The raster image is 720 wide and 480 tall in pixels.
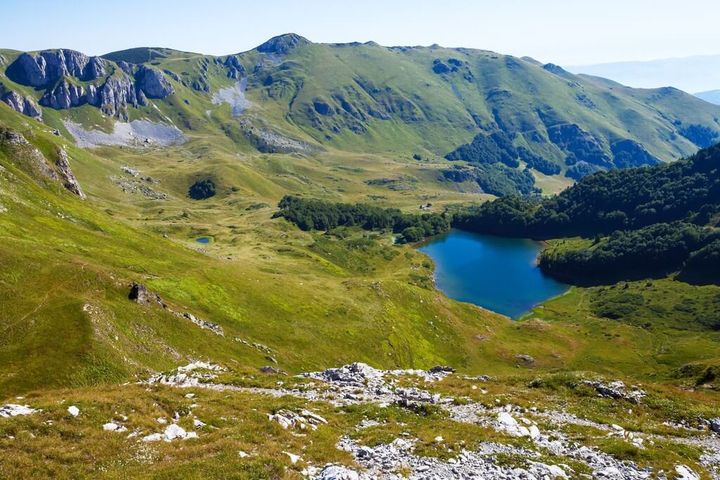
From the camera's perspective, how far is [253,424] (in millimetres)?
30969

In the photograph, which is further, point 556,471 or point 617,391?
point 617,391

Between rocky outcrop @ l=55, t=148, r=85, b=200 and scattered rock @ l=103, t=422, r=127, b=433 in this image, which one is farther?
rocky outcrop @ l=55, t=148, r=85, b=200

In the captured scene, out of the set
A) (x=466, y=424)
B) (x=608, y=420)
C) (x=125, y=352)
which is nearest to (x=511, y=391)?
(x=608, y=420)

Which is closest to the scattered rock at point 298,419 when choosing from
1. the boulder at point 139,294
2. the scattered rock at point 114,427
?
the scattered rock at point 114,427

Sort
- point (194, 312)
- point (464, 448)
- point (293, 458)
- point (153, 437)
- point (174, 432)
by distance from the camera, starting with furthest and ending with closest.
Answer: point (194, 312), point (464, 448), point (174, 432), point (153, 437), point (293, 458)

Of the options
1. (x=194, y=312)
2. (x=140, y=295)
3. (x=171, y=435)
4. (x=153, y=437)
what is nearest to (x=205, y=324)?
(x=194, y=312)

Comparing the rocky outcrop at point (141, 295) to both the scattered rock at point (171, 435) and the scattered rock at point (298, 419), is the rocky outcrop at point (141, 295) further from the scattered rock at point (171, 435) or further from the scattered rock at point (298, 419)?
the scattered rock at point (298, 419)

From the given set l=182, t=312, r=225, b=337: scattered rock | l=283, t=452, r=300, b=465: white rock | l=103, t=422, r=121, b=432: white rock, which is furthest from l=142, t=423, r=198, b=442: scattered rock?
l=182, t=312, r=225, b=337: scattered rock

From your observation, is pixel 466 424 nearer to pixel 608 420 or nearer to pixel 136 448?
pixel 608 420

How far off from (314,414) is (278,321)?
6037 cm

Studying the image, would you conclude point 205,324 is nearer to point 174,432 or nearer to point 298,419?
point 298,419

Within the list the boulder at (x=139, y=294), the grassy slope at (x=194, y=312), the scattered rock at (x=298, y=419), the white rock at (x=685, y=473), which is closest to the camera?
the white rock at (x=685, y=473)

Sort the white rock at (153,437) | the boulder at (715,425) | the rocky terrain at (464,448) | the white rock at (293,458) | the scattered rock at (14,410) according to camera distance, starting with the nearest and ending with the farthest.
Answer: the white rock at (293,458)
the rocky terrain at (464,448)
the white rock at (153,437)
the scattered rock at (14,410)
the boulder at (715,425)

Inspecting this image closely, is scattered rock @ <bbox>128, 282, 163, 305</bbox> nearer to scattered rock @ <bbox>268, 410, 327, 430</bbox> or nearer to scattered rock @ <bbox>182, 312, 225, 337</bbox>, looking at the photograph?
scattered rock @ <bbox>182, 312, 225, 337</bbox>
